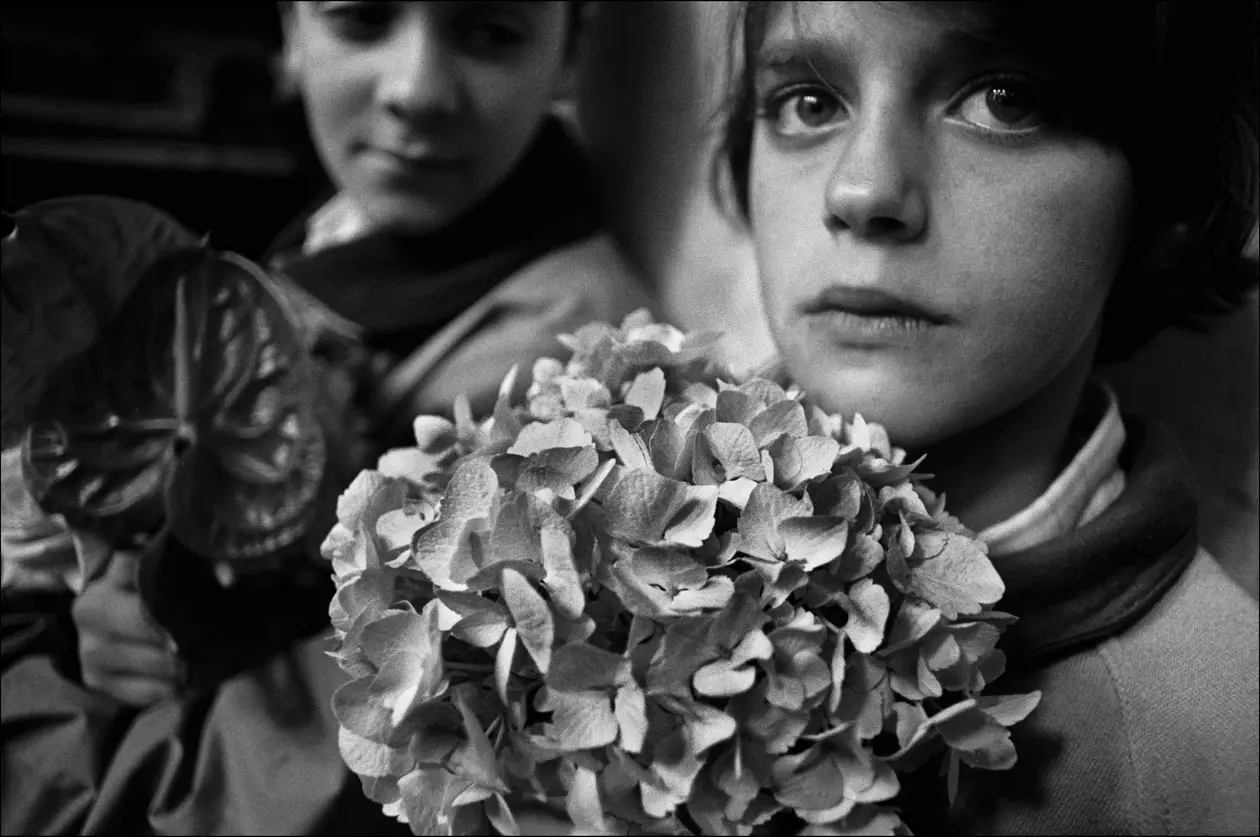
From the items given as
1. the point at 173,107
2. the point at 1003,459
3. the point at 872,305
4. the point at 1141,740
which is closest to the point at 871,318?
the point at 872,305

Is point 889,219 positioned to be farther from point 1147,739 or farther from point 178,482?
point 178,482

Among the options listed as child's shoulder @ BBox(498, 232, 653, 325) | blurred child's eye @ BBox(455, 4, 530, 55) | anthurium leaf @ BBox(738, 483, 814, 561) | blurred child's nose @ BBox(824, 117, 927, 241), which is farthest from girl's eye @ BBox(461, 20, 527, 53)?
anthurium leaf @ BBox(738, 483, 814, 561)

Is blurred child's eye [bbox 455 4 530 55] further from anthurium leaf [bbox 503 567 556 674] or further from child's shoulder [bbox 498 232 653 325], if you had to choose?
anthurium leaf [bbox 503 567 556 674]

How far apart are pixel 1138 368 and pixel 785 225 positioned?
250 mm

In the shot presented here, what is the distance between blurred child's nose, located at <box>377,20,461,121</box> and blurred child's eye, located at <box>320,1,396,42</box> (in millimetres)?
15

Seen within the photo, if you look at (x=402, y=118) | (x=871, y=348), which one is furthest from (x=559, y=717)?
(x=402, y=118)

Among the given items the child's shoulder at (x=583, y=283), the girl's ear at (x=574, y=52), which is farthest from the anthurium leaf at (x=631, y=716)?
the girl's ear at (x=574, y=52)

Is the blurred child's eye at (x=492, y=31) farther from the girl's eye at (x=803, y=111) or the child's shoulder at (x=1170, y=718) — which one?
the child's shoulder at (x=1170, y=718)

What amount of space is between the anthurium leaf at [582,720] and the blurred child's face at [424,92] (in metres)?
0.36

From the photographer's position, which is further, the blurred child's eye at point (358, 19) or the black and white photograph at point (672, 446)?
the blurred child's eye at point (358, 19)

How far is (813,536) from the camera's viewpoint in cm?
42

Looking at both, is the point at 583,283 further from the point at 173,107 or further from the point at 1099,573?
the point at 173,107

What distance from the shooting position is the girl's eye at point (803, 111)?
0.54 meters

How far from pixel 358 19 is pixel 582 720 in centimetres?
43
